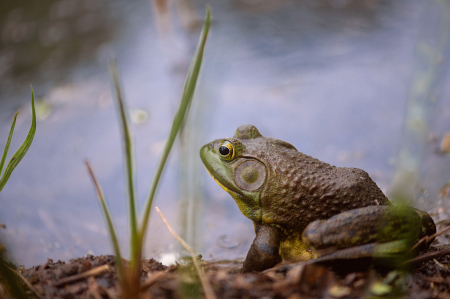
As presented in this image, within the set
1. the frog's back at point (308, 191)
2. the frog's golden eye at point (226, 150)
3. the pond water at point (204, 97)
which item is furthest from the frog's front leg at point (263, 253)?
the frog's golden eye at point (226, 150)

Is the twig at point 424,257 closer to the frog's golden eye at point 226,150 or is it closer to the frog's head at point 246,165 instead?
the frog's head at point 246,165

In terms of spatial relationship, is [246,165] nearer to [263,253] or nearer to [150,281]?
[263,253]

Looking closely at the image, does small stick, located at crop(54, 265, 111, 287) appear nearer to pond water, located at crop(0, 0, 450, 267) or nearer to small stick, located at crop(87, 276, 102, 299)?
small stick, located at crop(87, 276, 102, 299)

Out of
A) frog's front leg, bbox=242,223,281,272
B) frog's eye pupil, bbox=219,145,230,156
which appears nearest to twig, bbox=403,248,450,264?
frog's front leg, bbox=242,223,281,272

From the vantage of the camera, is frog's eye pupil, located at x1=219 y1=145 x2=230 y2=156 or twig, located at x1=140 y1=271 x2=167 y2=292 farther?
frog's eye pupil, located at x1=219 y1=145 x2=230 y2=156

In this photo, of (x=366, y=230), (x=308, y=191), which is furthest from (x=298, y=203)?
(x=366, y=230)

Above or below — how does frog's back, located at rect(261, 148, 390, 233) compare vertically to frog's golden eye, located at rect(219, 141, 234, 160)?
below

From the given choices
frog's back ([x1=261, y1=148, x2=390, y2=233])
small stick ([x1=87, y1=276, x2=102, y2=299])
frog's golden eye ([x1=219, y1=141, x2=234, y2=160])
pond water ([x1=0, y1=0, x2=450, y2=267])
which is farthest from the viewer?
pond water ([x1=0, y1=0, x2=450, y2=267])
